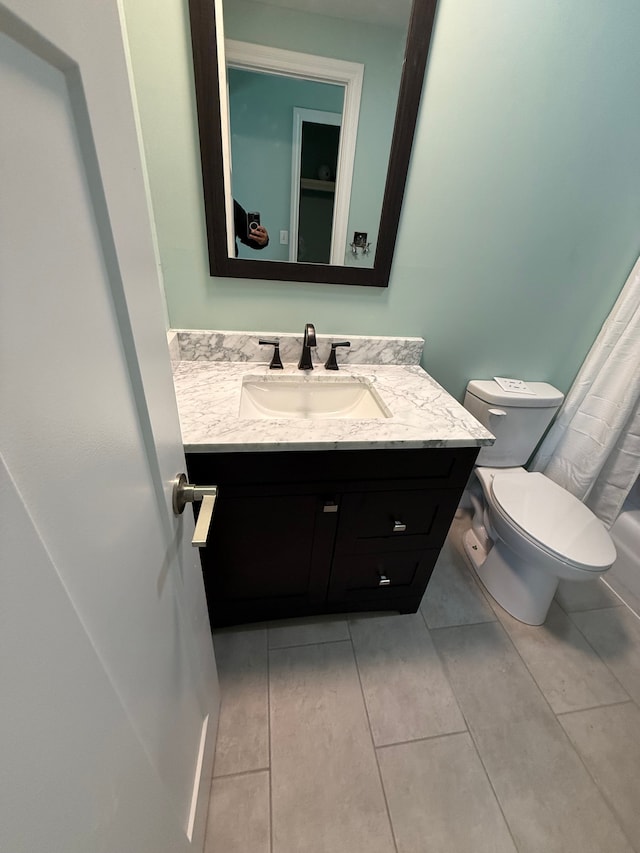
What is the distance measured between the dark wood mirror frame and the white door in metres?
0.74

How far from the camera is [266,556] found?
42.9 inches

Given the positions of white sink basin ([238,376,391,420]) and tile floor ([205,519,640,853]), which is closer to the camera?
tile floor ([205,519,640,853])

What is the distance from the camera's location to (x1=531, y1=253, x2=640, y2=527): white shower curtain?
135 cm

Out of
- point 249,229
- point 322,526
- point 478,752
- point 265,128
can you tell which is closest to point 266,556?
point 322,526

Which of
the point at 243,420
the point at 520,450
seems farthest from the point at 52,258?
the point at 520,450

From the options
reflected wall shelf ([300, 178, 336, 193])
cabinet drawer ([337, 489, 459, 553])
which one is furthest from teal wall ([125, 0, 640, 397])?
cabinet drawer ([337, 489, 459, 553])

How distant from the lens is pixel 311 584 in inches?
47.0

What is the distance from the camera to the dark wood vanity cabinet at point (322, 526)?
0.93 m

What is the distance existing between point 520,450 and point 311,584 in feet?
3.55

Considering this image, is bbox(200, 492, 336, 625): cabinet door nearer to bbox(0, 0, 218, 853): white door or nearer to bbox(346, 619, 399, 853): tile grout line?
bbox(346, 619, 399, 853): tile grout line

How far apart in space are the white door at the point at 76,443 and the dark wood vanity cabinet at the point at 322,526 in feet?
1.50

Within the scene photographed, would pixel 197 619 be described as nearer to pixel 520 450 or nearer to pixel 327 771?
pixel 327 771

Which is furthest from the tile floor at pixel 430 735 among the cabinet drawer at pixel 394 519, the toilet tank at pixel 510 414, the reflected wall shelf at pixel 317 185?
the reflected wall shelf at pixel 317 185

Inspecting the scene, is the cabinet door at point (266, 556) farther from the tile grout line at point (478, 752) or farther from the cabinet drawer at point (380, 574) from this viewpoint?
the tile grout line at point (478, 752)
